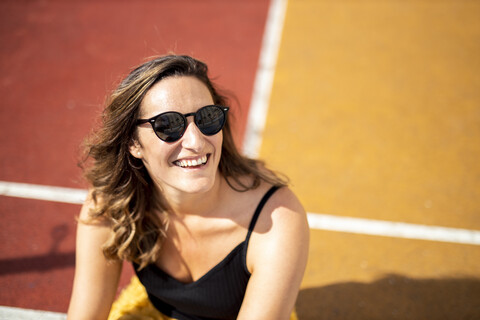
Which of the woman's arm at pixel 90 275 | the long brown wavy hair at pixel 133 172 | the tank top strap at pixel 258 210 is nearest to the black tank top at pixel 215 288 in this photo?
the tank top strap at pixel 258 210

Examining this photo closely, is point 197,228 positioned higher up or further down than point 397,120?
further down

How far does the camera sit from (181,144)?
87.9 inches

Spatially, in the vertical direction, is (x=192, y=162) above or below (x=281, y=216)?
above

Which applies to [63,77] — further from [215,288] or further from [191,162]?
[215,288]

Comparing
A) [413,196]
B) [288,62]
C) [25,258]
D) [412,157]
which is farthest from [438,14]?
[25,258]

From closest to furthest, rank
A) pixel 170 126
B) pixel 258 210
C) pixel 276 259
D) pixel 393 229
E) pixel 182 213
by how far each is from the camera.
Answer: pixel 170 126, pixel 276 259, pixel 258 210, pixel 182 213, pixel 393 229

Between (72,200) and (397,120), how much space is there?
3775 millimetres

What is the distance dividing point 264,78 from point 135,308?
4.00m

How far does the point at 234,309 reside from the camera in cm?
253

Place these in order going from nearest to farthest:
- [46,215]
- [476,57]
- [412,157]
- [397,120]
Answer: [46,215] < [412,157] < [397,120] < [476,57]

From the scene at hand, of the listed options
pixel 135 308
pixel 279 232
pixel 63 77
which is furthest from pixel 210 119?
pixel 63 77

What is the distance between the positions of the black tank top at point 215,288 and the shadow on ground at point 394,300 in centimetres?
108

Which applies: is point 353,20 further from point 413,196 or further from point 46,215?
point 46,215

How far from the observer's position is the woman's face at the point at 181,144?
Result: 7.17 feet
